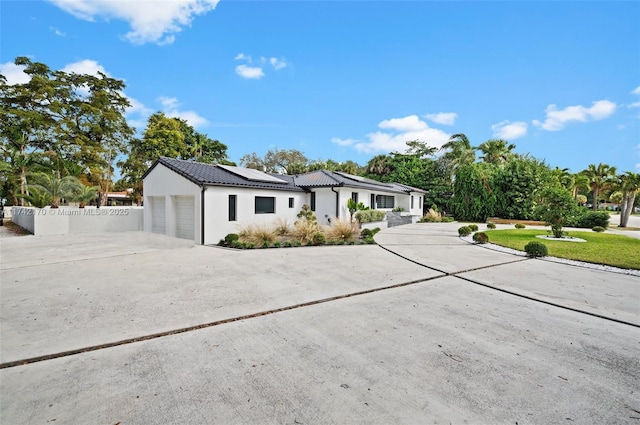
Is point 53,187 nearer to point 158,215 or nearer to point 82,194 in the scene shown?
point 82,194

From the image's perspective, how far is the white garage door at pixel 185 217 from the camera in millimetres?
13565

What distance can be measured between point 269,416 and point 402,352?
1.77 meters

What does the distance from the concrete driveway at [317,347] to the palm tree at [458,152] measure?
26936mm

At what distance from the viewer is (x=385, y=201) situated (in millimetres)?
25062

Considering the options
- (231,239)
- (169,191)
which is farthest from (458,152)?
(169,191)

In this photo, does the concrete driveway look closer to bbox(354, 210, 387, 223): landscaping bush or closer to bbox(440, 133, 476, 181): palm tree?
bbox(354, 210, 387, 223): landscaping bush

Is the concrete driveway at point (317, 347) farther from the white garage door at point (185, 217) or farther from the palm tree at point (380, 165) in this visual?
the palm tree at point (380, 165)

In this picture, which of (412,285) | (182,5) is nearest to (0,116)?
(182,5)

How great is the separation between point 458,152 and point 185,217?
101 ft

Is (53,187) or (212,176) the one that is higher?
(212,176)

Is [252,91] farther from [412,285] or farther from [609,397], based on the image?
[609,397]

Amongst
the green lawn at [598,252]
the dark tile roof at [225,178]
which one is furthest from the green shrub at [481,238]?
the dark tile roof at [225,178]

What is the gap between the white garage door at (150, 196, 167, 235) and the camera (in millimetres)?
15844

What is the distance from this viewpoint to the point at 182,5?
11.3 m
